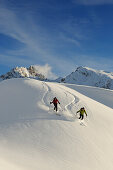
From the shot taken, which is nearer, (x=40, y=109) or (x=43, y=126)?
(x=43, y=126)

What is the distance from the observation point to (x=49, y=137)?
12.6m

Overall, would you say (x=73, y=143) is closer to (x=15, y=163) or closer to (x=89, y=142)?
(x=89, y=142)

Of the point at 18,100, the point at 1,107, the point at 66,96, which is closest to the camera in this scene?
the point at 1,107

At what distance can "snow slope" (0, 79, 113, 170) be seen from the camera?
10.2 m

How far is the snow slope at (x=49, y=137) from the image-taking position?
10.2 m

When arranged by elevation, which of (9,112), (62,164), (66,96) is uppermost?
(66,96)

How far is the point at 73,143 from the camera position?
1255 cm

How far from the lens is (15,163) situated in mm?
9203

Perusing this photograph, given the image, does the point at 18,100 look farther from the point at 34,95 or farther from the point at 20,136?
the point at 20,136

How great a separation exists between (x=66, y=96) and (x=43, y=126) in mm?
8708

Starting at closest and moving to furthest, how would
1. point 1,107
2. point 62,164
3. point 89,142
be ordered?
1. point 62,164
2. point 89,142
3. point 1,107

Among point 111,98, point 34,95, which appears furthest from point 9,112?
point 111,98

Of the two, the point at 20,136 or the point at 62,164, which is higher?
the point at 20,136

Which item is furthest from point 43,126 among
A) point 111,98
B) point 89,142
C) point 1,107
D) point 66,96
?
point 111,98
